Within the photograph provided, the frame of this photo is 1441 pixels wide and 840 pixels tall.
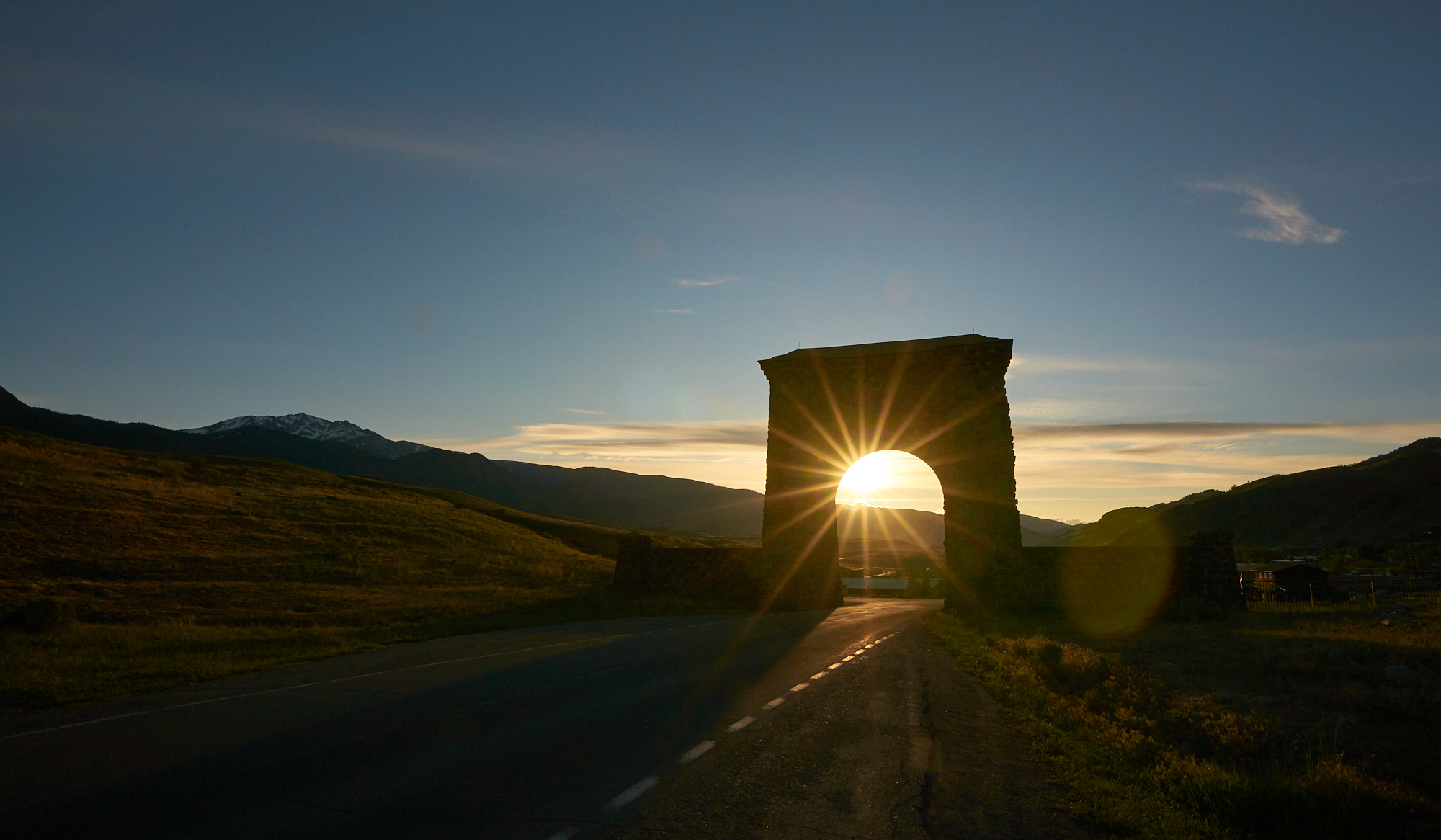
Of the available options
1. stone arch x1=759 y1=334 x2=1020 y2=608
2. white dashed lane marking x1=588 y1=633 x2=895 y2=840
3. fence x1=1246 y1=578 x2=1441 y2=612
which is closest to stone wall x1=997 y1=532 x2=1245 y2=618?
stone arch x1=759 y1=334 x2=1020 y2=608

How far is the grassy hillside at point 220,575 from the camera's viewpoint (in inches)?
540

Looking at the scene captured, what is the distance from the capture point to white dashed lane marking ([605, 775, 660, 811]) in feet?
19.6

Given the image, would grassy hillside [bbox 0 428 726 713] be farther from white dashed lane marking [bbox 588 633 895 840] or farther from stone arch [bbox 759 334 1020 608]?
stone arch [bbox 759 334 1020 608]

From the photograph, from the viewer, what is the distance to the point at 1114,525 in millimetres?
150250

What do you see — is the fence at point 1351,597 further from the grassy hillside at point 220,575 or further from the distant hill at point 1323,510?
the distant hill at point 1323,510

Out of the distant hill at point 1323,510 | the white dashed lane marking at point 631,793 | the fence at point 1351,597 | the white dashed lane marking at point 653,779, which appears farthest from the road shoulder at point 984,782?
the distant hill at point 1323,510

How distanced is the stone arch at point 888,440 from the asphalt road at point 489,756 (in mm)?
17770

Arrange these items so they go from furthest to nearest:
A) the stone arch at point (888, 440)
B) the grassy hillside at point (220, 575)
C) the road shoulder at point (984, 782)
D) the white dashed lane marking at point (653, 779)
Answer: the stone arch at point (888, 440) → the grassy hillside at point (220, 575) → the road shoulder at point (984, 782) → the white dashed lane marking at point (653, 779)

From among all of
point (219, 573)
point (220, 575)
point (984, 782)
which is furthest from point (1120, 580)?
point (219, 573)

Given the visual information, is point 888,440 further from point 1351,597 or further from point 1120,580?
point 1351,597

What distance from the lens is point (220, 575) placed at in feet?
87.3

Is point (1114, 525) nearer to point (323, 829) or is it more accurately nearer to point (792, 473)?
point (792, 473)

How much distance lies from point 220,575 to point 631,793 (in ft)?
85.0

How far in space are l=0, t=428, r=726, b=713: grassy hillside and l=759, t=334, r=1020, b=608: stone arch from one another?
8.80 meters
